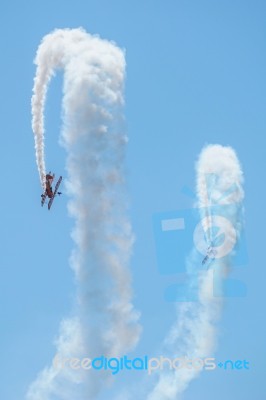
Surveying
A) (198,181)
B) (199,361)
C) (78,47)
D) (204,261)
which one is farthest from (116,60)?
(199,361)

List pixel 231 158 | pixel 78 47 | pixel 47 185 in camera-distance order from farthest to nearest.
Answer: pixel 231 158, pixel 47 185, pixel 78 47

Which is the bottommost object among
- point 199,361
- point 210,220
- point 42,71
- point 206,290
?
point 199,361

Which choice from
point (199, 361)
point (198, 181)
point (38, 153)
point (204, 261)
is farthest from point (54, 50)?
point (199, 361)

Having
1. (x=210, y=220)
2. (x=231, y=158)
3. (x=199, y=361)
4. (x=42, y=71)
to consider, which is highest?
(x=42, y=71)

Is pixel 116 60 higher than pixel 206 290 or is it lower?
higher

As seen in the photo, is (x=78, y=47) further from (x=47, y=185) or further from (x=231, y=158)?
(x=231, y=158)

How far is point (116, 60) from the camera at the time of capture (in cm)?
10250

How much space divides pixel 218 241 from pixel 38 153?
25731 mm

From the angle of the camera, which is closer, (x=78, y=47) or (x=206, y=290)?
(x=78, y=47)

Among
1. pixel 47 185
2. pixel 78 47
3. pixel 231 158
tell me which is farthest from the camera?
pixel 231 158

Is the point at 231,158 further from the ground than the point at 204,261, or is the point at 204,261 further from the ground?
the point at 231,158

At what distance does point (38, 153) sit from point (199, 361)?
32769mm

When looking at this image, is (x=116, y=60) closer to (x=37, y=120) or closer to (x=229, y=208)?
(x=37, y=120)

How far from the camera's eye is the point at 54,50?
10156 cm
